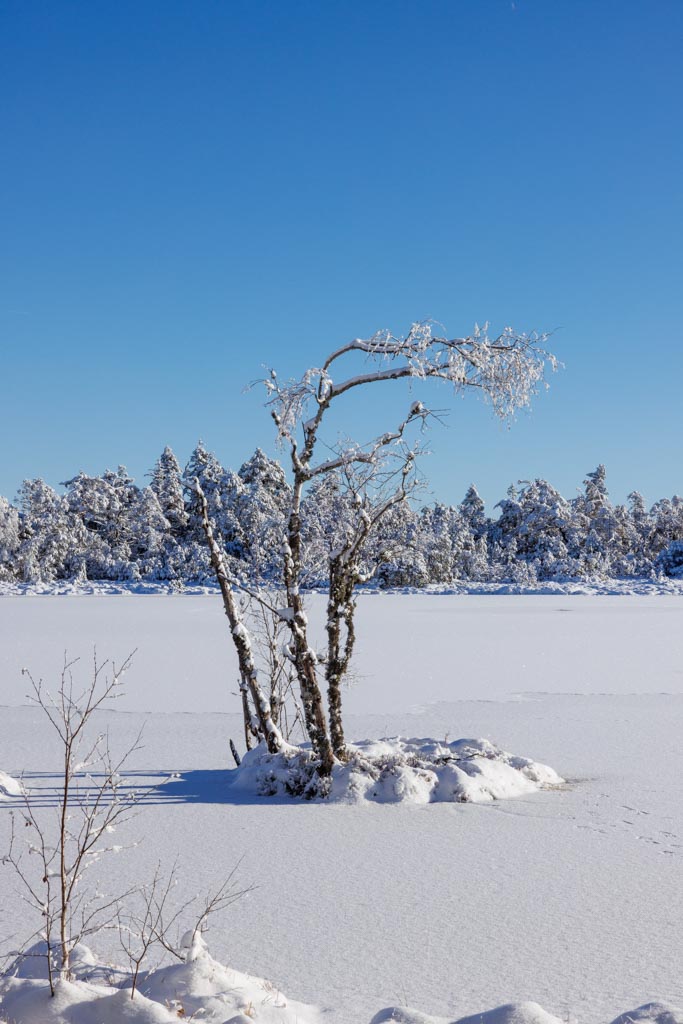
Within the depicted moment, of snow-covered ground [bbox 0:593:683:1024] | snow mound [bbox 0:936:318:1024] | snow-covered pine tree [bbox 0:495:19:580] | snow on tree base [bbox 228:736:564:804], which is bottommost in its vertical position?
snow-covered ground [bbox 0:593:683:1024]

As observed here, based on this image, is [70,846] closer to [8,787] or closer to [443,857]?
[8,787]

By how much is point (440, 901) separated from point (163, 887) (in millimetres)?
1489

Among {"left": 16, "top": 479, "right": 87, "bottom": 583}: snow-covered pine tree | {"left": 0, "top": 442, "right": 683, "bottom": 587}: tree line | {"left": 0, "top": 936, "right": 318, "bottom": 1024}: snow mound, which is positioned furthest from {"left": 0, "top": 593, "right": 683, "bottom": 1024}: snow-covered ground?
{"left": 16, "top": 479, "right": 87, "bottom": 583}: snow-covered pine tree

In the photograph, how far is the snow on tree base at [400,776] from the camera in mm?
6598

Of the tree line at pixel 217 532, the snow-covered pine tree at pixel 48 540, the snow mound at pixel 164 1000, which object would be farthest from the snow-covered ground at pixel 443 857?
the snow-covered pine tree at pixel 48 540

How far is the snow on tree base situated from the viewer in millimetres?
6598

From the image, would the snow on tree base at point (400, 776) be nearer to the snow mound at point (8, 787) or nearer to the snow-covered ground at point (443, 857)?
the snow-covered ground at point (443, 857)

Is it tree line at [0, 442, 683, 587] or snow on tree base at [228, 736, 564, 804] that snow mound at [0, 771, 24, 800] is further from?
tree line at [0, 442, 683, 587]

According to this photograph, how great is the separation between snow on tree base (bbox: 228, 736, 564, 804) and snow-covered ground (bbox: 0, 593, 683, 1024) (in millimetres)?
159

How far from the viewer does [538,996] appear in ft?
11.5

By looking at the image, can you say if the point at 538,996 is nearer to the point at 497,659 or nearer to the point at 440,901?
the point at 440,901

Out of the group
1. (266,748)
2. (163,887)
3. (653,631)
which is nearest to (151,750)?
(266,748)

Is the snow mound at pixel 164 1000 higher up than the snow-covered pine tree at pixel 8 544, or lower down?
lower down

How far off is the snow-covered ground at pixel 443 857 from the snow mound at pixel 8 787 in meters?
0.19
